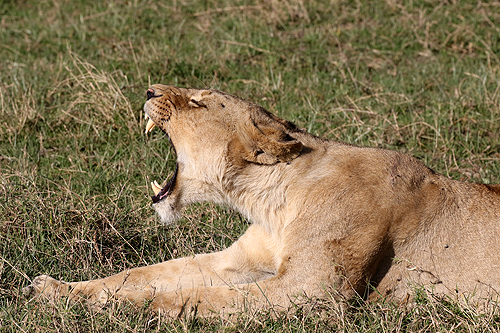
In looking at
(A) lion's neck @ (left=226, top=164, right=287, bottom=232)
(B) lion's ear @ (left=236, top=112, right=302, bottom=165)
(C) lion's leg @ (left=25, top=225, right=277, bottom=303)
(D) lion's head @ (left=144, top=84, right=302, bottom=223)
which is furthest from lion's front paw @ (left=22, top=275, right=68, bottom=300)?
(B) lion's ear @ (left=236, top=112, right=302, bottom=165)

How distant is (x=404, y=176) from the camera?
129 inches

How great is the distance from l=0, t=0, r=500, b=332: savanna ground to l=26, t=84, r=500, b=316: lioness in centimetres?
12

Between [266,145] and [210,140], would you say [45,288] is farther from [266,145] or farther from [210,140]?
[266,145]

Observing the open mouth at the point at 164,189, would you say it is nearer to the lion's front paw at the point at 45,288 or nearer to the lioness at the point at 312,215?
the lioness at the point at 312,215

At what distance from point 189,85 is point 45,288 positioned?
3.02 metres

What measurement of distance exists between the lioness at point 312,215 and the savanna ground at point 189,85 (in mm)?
117

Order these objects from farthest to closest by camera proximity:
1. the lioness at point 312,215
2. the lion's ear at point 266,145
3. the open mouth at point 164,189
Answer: the open mouth at point 164,189 < the lion's ear at point 266,145 < the lioness at point 312,215

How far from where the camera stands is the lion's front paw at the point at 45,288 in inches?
130

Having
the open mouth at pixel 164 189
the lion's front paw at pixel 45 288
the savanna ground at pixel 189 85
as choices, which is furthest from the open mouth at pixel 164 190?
the lion's front paw at pixel 45 288

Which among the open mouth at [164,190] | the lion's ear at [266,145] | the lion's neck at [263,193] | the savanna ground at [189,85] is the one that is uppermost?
the lion's ear at [266,145]

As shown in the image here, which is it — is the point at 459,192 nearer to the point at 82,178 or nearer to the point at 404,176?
the point at 404,176

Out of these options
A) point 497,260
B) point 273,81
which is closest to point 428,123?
point 273,81

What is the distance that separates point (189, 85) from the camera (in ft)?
19.6

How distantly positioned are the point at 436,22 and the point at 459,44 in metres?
0.39
